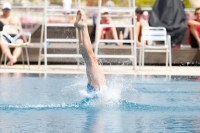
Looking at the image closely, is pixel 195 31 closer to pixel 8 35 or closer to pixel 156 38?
pixel 156 38

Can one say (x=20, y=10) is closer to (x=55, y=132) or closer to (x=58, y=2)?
(x=58, y=2)

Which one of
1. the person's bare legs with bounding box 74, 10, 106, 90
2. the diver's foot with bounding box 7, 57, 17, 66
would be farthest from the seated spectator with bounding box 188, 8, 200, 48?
the person's bare legs with bounding box 74, 10, 106, 90

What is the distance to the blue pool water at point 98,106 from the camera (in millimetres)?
7707

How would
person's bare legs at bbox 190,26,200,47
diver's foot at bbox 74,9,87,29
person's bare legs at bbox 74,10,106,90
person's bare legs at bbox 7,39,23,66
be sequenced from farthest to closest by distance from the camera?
person's bare legs at bbox 190,26,200,47, person's bare legs at bbox 7,39,23,66, diver's foot at bbox 74,9,87,29, person's bare legs at bbox 74,10,106,90

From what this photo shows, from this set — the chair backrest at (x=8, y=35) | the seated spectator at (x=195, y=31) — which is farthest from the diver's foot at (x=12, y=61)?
the seated spectator at (x=195, y=31)

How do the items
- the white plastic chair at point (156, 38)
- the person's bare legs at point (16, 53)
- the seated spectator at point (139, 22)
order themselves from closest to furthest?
the white plastic chair at point (156, 38), the person's bare legs at point (16, 53), the seated spectator at point (139, 22)

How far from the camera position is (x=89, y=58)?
981cm

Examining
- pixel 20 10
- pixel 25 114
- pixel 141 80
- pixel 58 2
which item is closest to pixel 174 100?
pixel 25 114

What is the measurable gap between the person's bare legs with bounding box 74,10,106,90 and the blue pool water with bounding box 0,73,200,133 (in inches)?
6.8

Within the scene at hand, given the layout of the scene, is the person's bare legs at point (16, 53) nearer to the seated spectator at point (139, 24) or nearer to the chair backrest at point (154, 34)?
the chair backrest at point (154, 34)

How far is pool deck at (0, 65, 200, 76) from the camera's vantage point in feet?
51.8

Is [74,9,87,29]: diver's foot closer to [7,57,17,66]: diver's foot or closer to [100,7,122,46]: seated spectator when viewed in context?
[7,57,17,66]: diver's foot

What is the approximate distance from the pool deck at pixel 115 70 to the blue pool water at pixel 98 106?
1.73 meters

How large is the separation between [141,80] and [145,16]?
19.8 feet
